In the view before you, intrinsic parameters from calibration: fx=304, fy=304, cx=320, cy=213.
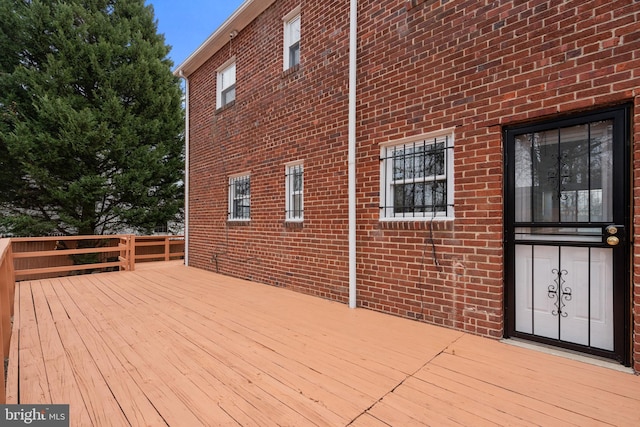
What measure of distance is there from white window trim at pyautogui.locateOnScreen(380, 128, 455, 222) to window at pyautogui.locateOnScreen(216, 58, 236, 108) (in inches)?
177

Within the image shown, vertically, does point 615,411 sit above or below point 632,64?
below

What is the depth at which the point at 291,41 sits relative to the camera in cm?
557

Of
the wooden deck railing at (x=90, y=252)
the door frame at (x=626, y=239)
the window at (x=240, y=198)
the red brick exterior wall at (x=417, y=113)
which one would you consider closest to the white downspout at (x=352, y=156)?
the red brick exterior wall at (x=417, y=113)

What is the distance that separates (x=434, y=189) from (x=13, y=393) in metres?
4.10

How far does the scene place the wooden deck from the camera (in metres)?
1.87

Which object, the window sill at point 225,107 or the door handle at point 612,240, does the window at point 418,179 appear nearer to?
the door handle at point 612,240

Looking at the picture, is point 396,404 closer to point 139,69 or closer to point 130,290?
point 130,290

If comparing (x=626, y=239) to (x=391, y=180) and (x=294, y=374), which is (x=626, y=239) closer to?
(x=391, y=180)

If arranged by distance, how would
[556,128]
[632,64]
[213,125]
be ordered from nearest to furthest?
[632,64] → [556,128] → [213,125]

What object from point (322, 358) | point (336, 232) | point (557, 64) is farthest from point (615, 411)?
point (336, 232)

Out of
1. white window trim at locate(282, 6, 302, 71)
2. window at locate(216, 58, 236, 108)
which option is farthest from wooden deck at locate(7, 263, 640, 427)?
window at locate(216, 58, 236, 108)

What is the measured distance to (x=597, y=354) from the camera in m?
2.54

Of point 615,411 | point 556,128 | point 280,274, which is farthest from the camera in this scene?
point 280,274

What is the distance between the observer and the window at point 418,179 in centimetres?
347
